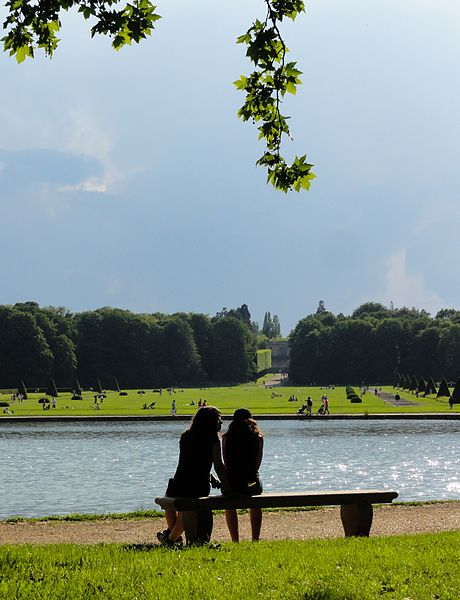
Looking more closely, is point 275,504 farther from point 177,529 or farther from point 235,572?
point 235,572

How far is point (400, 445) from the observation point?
96.6 ft

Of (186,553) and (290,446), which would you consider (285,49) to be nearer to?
(186,553)

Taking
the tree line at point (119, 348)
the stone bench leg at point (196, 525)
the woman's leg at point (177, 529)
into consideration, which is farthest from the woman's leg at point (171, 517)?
the tree line at point (119, 348)

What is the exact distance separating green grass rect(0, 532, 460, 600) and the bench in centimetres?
40

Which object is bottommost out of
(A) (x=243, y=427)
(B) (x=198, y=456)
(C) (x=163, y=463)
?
(C) (x=163, y=463)

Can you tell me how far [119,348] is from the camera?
109 metres

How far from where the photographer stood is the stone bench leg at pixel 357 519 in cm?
901

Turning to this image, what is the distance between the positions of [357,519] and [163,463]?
14.6 meters

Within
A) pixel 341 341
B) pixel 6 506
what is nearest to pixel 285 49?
pixel 6 506

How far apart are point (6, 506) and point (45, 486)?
9.78 ft

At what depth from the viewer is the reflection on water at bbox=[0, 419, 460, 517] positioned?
17078 mm

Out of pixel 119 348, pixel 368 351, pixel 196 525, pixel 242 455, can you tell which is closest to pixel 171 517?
pixel 196 525

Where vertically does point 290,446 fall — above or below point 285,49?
below

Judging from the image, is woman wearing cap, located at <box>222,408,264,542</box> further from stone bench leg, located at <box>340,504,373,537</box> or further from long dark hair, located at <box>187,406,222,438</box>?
stone bench leg, located at <box>340,504,373,537</box>
